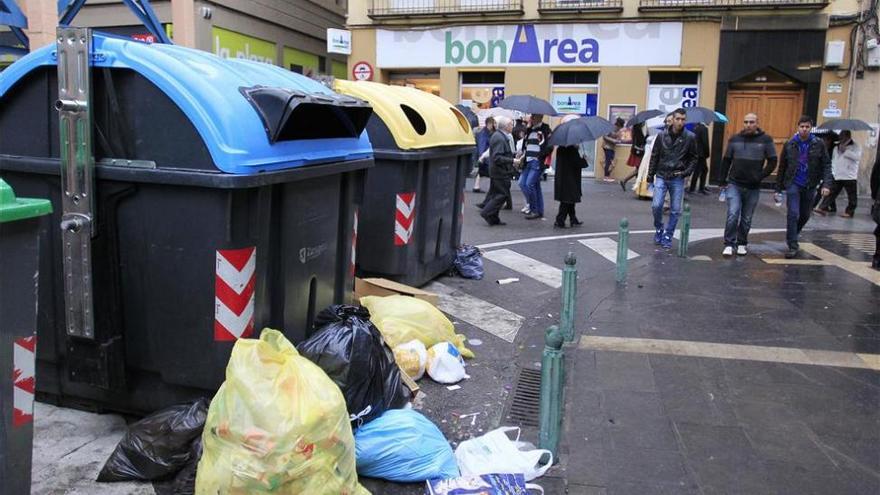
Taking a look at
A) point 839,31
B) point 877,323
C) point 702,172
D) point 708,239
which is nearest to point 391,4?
point 702,172

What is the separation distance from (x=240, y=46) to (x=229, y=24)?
2.61ft

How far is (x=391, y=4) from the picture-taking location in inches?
823

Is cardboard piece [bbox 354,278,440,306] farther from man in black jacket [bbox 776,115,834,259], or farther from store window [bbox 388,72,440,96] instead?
store window [bbox 388,72,440,96]

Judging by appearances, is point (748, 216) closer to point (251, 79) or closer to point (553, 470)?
point (553, 470)

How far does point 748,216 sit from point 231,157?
7.80 m

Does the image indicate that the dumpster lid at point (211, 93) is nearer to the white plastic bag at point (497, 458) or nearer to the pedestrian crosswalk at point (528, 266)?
the white plastic bag at point (497, 458)

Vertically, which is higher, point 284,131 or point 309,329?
point 284,131

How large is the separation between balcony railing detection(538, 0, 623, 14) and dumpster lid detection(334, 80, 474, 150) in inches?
501

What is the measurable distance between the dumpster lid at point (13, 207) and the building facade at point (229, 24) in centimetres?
1239

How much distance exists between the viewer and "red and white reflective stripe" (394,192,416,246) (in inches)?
248

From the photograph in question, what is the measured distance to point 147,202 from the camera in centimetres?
356

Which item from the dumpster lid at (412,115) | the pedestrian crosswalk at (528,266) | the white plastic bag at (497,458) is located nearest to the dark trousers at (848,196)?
the pedestrian crosswalk at (528,266)

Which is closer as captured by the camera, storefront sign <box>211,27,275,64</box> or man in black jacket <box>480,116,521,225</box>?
man in black jacket <box>480,116,521,225</box>

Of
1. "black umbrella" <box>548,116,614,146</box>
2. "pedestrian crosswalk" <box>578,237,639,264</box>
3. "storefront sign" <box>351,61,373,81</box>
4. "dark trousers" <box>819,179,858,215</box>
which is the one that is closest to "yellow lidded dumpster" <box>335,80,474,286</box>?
"pedestrian crosswalk" <box>578,237,639,264</box>
